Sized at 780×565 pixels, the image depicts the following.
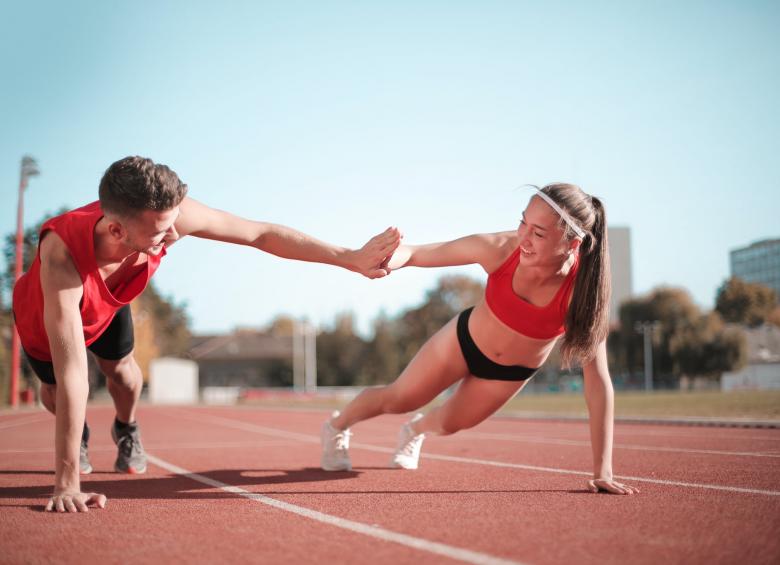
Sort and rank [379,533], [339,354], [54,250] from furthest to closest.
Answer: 1. [339,354]
2. [54,250]
3. [379,533]

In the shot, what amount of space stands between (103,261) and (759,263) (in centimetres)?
11536

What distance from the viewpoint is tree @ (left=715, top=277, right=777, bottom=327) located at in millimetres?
77938

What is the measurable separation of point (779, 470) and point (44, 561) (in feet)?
16.0

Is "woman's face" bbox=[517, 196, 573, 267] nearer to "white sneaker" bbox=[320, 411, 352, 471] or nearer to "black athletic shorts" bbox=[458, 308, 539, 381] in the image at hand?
"black athletic shorts" bbox=[458, 308, 539, 381]

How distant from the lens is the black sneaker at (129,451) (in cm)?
574

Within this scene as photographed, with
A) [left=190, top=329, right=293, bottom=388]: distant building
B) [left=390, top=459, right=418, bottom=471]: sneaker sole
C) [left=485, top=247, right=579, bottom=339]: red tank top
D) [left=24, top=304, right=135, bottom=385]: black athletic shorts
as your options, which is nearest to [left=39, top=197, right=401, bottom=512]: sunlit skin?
[left=24, top=304, right=135, bottom=385]: black athletic shorts

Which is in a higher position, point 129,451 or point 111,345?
point 111,345

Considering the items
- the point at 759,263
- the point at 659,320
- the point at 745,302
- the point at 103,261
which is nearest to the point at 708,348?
the point at 659,320

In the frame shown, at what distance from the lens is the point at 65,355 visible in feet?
12.5

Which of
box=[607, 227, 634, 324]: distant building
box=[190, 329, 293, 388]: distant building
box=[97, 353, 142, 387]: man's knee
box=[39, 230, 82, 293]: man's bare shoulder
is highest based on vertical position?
box=[607, 227, 634, 324]: distant building

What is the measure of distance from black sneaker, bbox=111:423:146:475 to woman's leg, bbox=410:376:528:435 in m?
2.36

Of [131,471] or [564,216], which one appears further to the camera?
[131,471]

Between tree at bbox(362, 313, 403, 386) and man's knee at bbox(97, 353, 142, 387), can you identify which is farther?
tree at bbox(362, 313, 403, 386)

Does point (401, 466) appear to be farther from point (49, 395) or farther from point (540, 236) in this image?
point (49, 395)
